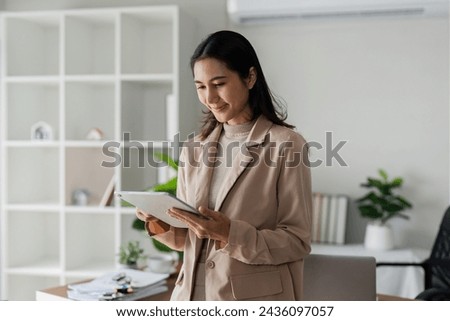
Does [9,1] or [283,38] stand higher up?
[9,1]

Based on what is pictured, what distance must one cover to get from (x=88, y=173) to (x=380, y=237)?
169 cm

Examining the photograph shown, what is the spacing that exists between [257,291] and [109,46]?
256cm

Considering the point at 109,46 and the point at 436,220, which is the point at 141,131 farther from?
the point at 436,220

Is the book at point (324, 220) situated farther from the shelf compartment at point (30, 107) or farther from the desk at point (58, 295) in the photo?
the shelf compartment at point (30, 107)

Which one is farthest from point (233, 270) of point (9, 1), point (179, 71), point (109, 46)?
point (9, 1)

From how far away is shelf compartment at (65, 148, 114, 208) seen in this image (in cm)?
325

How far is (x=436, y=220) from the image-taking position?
3.18m

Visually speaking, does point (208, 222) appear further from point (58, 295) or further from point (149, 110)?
point (149, 110)

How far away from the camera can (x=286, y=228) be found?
1.19m

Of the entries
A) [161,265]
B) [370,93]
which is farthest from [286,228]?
[370,93]

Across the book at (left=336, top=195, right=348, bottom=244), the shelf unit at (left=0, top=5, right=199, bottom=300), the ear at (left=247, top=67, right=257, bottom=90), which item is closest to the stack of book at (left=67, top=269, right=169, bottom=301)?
the ear at (left=247, top=67, right=257, bottom=90)

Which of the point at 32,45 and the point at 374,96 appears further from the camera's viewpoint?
the point at 32,45

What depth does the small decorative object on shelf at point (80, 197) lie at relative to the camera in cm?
325
